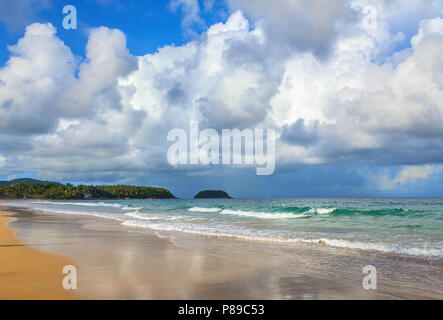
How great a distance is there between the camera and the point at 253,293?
6.16 m

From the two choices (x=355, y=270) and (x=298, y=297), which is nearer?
(x=298, y=297)

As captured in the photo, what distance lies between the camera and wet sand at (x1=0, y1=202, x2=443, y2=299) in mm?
6184

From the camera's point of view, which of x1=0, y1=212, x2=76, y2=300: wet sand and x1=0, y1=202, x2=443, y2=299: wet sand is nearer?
x1=0, y1=212, x2=76, y2=300: wet sand

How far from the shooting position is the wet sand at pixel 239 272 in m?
6.18

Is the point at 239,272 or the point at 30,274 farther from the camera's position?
the point at 239,272

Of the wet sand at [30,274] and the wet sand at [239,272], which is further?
the wet sand at [239,272]

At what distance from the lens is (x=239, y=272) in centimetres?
793

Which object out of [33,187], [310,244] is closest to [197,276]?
[310,244]

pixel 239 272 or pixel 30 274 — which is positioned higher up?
pixel 30 274
